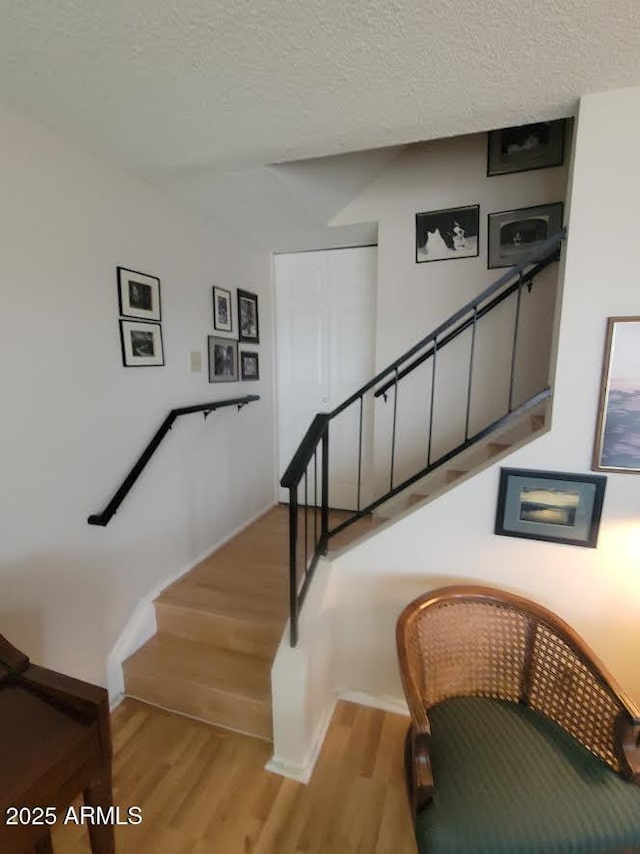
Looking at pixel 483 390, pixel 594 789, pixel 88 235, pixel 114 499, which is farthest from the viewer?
pixel 483 390

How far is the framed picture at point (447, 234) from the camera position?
231 centimetres

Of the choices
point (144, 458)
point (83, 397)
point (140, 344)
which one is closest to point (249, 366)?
point (140, 344)

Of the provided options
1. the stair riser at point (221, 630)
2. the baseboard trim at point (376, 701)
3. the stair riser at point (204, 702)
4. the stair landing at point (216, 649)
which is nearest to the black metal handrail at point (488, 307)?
the stair landing at point (216, 649)

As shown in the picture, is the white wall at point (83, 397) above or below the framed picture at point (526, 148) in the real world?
below

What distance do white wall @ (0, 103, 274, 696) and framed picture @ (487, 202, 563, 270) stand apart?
5.60 feet

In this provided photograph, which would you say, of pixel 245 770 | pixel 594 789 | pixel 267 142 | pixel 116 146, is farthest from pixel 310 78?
pixel 245 770

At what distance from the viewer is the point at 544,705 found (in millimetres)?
1301

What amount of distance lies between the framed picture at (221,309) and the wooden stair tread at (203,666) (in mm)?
1782

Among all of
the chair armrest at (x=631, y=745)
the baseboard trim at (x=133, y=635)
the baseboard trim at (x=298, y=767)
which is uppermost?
the chair armrest at (x=631, y=745)

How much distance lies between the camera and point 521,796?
1.01m

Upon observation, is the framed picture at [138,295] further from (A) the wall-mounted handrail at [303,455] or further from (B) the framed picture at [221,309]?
(A) the wall-mounted handrail at [303,455]

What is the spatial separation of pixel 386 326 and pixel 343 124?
134 cm

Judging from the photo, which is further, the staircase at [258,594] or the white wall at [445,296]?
the white wall at [445,296]

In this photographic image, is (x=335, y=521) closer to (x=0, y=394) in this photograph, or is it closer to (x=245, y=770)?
(x=245, y=770)
